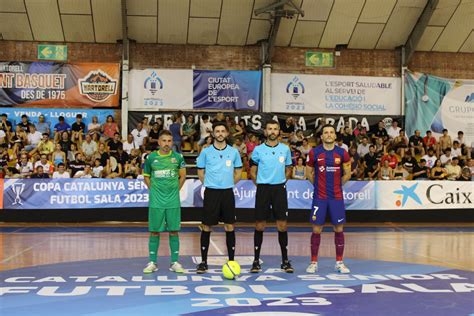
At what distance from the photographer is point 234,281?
7.49 meters

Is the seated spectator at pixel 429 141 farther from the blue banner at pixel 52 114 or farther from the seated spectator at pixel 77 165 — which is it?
the seated spectator at pixel 77 165

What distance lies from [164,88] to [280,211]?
14063 mm

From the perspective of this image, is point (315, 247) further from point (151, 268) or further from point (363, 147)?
point (363, 147)

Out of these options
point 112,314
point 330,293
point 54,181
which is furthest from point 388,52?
point 112,314

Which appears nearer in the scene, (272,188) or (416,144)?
(272,188)

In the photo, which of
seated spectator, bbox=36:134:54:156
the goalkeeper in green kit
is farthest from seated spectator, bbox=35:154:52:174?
the goalkeeper in green kit

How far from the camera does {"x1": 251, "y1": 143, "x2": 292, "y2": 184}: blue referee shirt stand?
855cm

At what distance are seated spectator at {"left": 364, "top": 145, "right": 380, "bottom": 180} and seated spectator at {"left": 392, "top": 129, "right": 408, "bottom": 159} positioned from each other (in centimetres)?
132

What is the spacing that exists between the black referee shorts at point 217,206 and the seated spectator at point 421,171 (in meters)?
11.9

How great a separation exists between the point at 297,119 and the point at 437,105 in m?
5.69

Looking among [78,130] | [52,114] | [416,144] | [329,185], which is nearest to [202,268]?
[329,185]

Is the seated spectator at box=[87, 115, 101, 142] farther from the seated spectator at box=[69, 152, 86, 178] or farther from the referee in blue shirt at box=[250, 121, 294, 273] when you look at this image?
the referee in blue shirt at box=[250, 121, 294, 273]

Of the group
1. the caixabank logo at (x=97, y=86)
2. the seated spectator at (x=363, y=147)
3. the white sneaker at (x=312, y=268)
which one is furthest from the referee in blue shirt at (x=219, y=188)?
the caixabank logo at (x=97, y=86)

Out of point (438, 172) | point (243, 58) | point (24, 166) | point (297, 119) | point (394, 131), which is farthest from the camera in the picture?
point (243, 58)
